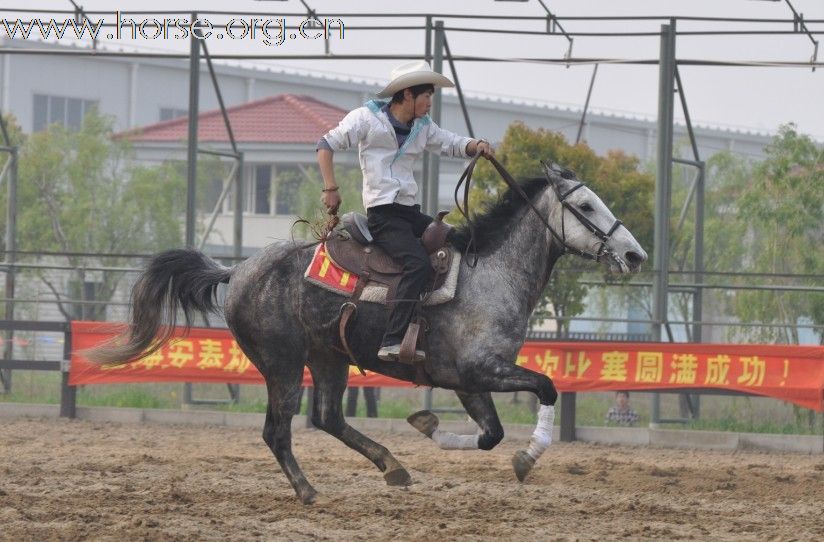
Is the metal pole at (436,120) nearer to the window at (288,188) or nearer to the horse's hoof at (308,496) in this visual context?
the horse's hoof at (308,496)

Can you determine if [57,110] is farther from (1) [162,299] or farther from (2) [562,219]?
(2) [562,219]

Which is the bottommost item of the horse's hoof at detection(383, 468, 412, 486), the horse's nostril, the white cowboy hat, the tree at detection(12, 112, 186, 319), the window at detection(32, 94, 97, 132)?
the horse's hoof at detection(383, 468, 412, 486)

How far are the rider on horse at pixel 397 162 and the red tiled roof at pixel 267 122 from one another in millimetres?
23911

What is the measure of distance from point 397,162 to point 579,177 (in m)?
8.90

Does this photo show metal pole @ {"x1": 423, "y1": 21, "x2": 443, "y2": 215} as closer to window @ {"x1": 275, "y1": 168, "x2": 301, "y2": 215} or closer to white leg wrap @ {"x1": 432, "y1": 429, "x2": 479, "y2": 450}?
white leg wrap @ {"x1": 432, "y1": 429, "x2": 479, "y2": 450}

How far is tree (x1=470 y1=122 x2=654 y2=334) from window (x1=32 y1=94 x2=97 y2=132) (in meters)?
24.0

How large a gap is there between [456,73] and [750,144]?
24252 mm

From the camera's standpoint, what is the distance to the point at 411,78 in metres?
8.12

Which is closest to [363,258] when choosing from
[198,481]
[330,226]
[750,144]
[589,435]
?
[330,226]

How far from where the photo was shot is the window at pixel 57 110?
39188 millimetres

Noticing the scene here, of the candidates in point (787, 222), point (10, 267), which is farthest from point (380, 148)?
point (787, 222)

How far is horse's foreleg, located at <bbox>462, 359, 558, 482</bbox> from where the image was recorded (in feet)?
25.2

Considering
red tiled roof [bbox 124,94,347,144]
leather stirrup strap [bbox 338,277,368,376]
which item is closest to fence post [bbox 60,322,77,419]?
leather stirrup strap [bbox 338,277,368,376]

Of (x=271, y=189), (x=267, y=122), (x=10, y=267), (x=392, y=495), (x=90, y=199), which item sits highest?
(x=267, y=122)
